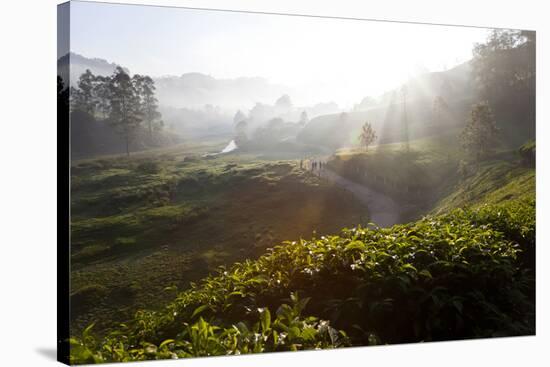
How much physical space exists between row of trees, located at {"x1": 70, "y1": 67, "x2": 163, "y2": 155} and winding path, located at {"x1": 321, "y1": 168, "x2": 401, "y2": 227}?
6.88 feet

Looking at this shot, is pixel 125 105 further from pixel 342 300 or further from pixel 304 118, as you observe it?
pixel 342 300

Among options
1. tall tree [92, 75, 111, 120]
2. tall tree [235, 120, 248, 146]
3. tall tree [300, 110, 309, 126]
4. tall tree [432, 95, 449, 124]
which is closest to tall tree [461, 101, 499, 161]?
tall tree [432, 95, 449, 124]

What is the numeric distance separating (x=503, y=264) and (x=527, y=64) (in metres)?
2.77

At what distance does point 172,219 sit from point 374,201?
2.40m

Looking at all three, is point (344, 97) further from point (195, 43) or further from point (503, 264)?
point (503, 264)

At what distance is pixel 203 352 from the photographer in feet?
19.1

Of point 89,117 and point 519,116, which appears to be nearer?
point 89,117

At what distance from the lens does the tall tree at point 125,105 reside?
20.8 ft

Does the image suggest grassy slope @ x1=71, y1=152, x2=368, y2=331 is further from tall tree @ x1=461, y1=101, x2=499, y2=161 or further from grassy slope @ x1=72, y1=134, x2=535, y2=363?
tall tree @ x1=461, y1=101, x2=499, y2=161

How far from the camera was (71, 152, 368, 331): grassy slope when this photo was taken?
606cm

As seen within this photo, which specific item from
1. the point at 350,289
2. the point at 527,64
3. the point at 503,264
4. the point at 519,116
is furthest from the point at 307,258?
the point at 527,64

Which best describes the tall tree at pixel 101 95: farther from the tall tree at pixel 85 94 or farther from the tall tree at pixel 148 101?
the tall tree at pixel 148 101

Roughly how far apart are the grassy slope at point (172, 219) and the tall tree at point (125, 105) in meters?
0.32

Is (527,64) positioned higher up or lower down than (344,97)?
higher up
